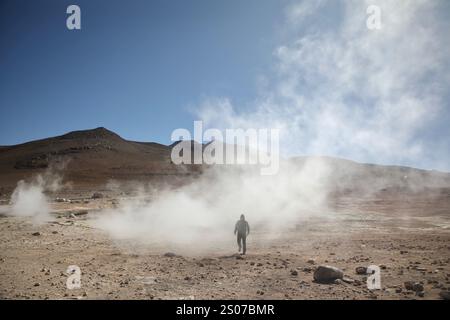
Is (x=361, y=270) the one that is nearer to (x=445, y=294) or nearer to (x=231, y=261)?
(x=445, y=294)

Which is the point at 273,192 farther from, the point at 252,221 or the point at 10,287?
the point at 10,287

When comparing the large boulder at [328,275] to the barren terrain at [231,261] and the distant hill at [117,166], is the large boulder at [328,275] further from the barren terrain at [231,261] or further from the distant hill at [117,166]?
the distant hill at [117,166]

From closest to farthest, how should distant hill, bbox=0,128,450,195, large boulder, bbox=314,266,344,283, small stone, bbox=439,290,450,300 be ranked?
small stone, bbox=439,290,450,300 < large boulder, bbox=314,266,344,283 < distant hill, bbox=0,128,450,195

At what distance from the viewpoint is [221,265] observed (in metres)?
10.0

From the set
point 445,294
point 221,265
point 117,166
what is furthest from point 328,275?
point 117,166

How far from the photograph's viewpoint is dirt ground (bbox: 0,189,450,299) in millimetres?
7578

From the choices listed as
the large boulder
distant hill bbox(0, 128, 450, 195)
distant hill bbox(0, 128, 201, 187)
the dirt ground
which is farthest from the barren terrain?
distant hill bbox(0, 128, 201, 187)

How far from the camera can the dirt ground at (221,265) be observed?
7578 mm

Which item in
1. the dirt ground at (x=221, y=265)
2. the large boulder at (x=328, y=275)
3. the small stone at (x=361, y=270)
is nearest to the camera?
the dirt ground at (x=221, y=265)

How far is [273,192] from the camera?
29953mm

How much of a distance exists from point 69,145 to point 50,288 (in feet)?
305

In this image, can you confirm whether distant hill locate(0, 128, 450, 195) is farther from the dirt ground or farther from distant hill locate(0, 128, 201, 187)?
the dirt ground

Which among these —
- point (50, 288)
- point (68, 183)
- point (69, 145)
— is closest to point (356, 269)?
point (50, 288)

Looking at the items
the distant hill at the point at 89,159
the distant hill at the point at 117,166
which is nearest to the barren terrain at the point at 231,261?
the distant hill at the point at 117,166
